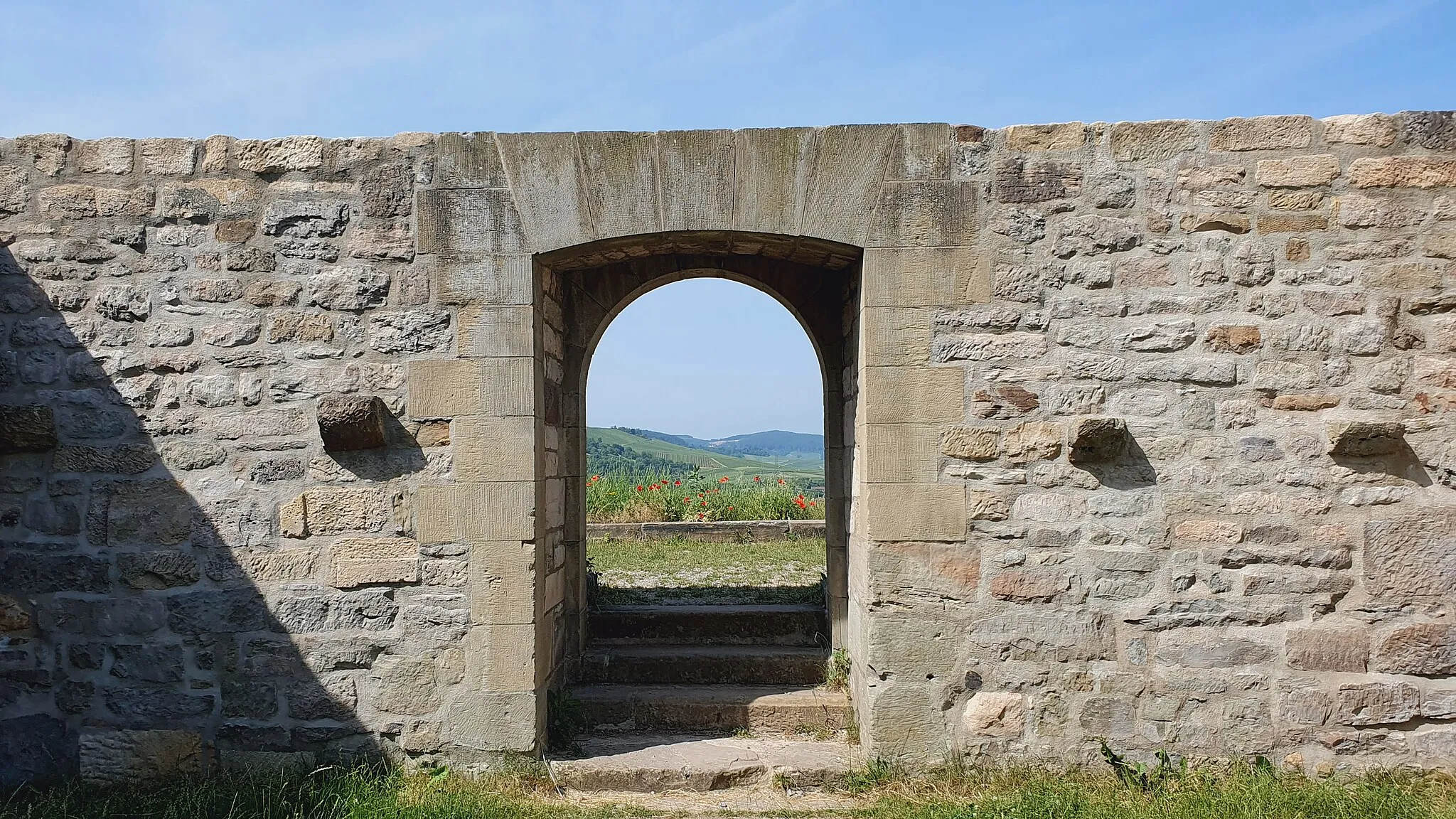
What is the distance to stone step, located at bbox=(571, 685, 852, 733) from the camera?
4777mm

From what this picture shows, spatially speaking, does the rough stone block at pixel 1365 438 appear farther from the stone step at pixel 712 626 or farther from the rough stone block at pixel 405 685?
the rough stone block at pixel 405 685

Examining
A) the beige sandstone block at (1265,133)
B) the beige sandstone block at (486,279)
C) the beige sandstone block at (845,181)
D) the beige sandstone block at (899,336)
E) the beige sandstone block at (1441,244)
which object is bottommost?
the beige sandstone block at (899,336)

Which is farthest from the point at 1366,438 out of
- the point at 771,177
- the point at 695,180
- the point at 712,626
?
the point at 712,626

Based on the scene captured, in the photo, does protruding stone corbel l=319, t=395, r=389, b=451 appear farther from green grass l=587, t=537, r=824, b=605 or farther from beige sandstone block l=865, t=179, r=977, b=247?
green grass l=587, t=537, r=824, b=605

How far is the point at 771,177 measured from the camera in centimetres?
414

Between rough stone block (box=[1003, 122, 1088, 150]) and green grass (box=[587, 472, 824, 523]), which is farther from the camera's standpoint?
green grass (box=[587, 472, 824, 523])

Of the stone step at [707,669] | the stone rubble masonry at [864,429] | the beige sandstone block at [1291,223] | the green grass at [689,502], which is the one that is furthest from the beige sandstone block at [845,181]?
the green grass at [689,502]

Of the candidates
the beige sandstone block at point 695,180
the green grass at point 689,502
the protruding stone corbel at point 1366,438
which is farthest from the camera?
the green grass at point 689,502

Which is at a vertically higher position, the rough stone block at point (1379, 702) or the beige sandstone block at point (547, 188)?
the beige sandstone block at point (547, 188)

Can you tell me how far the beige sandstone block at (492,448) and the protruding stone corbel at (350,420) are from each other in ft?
1.09

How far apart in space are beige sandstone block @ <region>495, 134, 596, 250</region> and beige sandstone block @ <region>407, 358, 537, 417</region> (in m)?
0.60

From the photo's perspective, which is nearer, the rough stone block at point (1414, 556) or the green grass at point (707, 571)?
the rough stone block at point (1414, 556)

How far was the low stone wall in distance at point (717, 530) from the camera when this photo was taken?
1081 centimetres

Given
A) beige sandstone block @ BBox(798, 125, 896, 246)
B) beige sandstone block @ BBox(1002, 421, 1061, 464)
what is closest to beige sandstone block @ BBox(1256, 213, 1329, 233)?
beige sandstone block @ BBox(1002, 421, 1061, 464)
